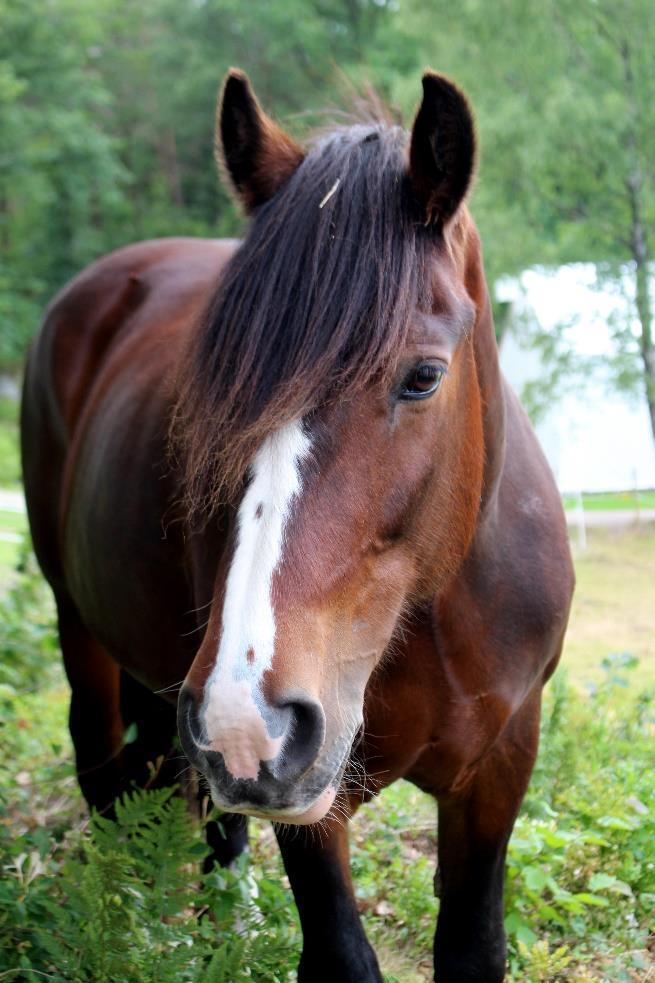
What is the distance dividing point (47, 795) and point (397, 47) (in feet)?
87.3

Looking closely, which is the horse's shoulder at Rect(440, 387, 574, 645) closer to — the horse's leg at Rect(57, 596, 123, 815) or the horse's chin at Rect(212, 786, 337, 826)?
the horse's chin at Rect(212, 786, 337, 826)

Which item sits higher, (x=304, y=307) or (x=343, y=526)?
(x=304, y=307)

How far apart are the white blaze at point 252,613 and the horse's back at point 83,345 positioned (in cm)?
201

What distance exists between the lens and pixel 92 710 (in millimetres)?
3951

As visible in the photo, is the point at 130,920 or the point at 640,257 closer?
the point at 130,920

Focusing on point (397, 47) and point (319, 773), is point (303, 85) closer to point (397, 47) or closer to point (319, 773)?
point (397, 47)

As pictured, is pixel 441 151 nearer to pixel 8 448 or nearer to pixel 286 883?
pixel 286 883

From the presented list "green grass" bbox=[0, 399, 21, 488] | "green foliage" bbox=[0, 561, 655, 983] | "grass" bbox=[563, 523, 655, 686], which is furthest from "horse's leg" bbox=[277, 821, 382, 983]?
"green grass" bbox=[0, 399, 21, 488]

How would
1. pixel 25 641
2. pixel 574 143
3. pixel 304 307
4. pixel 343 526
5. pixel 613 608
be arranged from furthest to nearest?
pixel 574 143, pixel 613 608, pixel 25 641, pixel 304 307, pixel 343 526

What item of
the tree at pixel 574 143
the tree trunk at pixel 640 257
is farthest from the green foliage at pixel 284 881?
the tree at pixel 574 143

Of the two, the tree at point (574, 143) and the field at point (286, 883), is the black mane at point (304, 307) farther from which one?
the tree at point (574, 143)

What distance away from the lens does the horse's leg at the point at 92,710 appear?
386 cm

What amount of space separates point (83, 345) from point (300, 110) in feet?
90.2

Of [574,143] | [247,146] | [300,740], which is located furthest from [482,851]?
[574,143]
